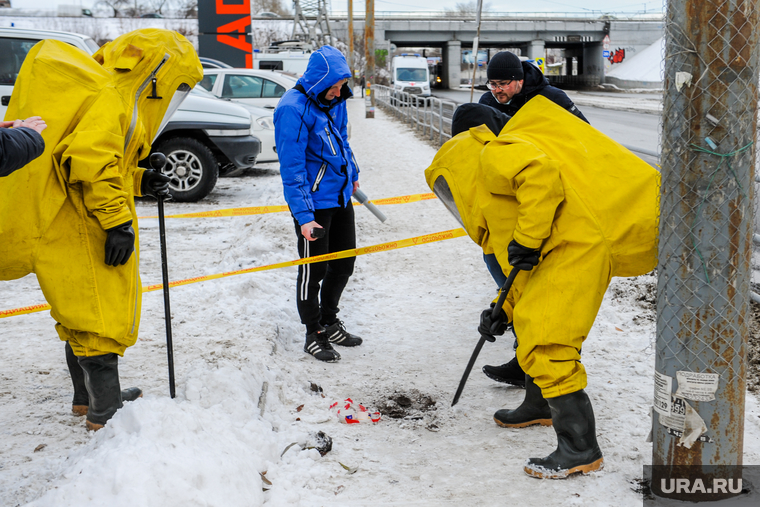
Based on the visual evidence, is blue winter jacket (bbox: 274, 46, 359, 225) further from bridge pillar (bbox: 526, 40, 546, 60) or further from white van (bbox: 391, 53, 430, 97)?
bridge pillar (bbox: 526, 40, 546, 60)

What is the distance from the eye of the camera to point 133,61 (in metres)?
3.18

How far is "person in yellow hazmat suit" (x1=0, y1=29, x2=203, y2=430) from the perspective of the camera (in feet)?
9.55

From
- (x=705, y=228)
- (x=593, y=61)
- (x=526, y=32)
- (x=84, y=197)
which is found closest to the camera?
(x=705, y=228)

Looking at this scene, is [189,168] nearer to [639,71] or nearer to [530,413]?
[530,413]

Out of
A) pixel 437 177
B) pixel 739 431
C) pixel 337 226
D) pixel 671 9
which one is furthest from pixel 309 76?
pixel 739 431

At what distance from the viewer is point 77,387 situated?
11.6 ft

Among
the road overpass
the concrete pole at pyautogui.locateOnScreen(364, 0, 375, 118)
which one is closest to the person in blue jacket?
the concrete pole at pyautogui.locateOnScreen(364, 0, 375, 118)

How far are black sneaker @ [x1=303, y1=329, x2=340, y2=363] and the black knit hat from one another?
73.6 inches

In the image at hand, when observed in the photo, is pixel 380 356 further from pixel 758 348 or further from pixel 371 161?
pixel 371 161

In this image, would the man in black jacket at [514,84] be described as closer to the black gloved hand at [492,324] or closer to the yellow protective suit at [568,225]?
the yellow protective suit at [568,225]

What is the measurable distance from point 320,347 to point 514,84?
6.47ft

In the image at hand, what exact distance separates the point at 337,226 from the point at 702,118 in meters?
2.48

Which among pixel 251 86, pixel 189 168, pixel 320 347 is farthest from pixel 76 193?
pixel 251 86

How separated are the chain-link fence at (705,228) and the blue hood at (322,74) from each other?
6.60ft
